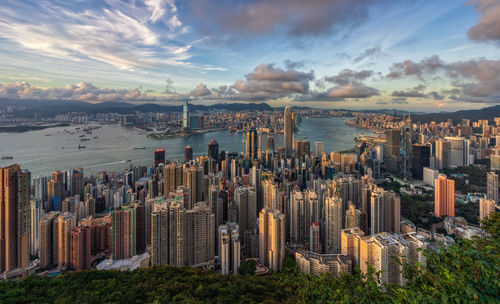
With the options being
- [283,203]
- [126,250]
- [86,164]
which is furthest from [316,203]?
[86,164]

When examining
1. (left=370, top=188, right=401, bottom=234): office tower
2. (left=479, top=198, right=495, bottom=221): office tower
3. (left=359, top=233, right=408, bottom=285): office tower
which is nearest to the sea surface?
(left=370, top=188, right=401, bottom=234): office tower

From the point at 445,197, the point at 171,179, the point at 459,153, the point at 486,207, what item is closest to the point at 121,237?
the point at 171,179

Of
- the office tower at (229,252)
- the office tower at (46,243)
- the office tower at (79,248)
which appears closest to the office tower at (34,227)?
the office tower at (46,243)

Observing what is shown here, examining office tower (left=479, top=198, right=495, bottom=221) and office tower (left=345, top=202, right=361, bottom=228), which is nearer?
office tower (left=345, top=202, right=361, bottom=228)

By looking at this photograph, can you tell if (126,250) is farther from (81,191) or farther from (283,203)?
(81,191)

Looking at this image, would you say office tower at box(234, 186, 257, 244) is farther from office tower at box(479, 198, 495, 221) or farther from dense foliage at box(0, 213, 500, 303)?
office tower at box(479, 198, 495, 221)

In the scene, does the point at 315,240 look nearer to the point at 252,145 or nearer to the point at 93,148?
the point at 252,145
